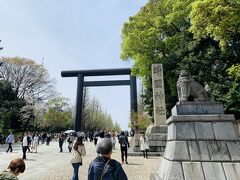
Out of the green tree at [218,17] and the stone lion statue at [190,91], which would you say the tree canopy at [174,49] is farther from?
the stone lion statue at [190,91]

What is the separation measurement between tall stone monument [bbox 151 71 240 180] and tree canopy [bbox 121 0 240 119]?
9436mm

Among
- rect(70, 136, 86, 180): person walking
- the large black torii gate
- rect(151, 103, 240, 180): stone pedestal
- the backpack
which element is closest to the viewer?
rect(151, 103, 240, 180): stone pedestal

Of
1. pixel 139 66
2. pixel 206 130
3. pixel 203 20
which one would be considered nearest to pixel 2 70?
pixel 139 66

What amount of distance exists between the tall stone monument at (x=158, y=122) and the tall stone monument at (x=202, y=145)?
772 cm

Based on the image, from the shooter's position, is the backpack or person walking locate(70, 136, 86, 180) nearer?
person walking locate(70, 136, 86, 180)

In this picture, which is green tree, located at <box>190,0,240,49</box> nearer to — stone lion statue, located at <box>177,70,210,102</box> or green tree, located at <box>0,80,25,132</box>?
stone lion statue, located at <box>177,70,210,102</box>

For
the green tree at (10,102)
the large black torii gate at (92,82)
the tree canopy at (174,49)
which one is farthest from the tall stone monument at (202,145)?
the green tree at (10,102)

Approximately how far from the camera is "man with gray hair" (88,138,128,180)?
2.37 meters

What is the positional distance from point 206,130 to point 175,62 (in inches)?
477

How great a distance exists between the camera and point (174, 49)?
17.3m

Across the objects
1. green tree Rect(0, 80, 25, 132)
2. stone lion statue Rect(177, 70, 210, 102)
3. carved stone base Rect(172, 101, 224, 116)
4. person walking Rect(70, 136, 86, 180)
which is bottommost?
person walking Rect(70, 136, 86, 180)

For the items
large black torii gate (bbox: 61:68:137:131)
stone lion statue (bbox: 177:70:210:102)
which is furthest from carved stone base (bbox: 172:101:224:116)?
large black torii gate (bbox: 61:68:137:131)

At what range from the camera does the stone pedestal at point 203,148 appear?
15.4 ft

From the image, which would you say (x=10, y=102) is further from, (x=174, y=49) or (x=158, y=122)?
(x=158, y=122)
